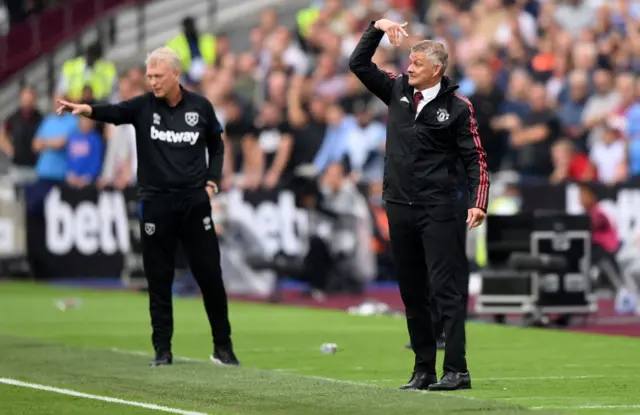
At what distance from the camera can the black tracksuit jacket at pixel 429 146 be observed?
38.1 feet

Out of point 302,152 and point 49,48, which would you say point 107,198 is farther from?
point 49,48

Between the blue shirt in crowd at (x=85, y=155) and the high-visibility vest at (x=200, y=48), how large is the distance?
326 cm

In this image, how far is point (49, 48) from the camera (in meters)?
37.2

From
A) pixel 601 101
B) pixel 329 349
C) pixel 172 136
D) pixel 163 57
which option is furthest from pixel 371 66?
pixel 601 101

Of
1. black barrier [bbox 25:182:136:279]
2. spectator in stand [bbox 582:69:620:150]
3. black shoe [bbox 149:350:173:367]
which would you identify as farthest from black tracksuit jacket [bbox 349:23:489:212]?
black barrier [bbox 25:182:136:279]

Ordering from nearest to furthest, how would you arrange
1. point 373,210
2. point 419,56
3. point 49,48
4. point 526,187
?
point 419,56 → point 526,187 → point 373,210 → point 49,48

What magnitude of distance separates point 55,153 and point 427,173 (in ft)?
58.7

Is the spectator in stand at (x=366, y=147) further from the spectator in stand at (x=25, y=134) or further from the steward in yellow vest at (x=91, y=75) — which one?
the steward in yellow vest at (x=91, y=75)

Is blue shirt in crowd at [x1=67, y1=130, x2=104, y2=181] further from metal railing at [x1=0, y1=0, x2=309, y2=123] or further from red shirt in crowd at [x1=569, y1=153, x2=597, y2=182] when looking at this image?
red shirt in crowd at [x1=569, y1=153, x2=597, y2=182]

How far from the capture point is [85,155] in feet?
94.0

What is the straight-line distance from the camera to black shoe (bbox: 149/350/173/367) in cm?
1402

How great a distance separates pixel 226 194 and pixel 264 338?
28.8 ft

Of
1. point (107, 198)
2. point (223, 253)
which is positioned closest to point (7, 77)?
point (107, 198)

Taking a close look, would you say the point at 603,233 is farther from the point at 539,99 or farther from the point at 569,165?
the point at 539,99
